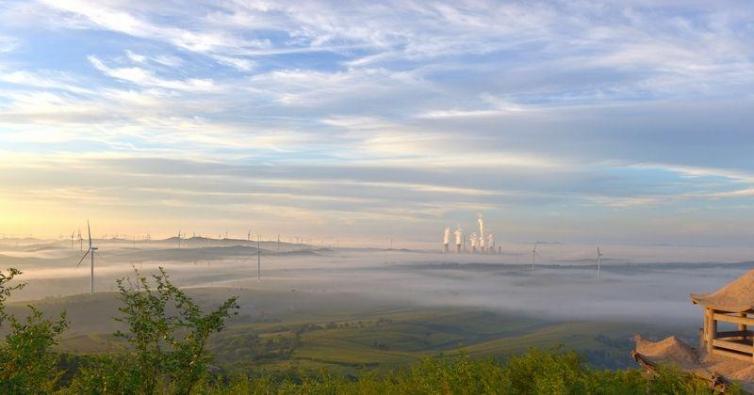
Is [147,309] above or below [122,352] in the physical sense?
above

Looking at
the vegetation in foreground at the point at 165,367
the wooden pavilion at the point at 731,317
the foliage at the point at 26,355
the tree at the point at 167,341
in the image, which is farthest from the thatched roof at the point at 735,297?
the foliage at the point at 26,355

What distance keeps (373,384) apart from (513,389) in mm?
9047

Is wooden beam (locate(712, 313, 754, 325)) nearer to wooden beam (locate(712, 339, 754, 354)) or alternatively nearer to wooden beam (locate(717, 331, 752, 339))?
wooden beam (locate(717, 331, 752, 339))

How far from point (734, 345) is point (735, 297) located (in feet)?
7.66

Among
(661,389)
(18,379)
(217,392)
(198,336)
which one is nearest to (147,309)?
(198,336)

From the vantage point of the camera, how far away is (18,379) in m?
25.4

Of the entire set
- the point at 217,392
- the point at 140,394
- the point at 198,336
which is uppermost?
the point at 198,336

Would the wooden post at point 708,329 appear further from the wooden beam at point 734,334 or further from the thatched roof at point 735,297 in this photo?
the wooden beam at point 734,334

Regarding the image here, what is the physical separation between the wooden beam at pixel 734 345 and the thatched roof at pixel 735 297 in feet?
4.75

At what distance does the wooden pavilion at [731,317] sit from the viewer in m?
30.0

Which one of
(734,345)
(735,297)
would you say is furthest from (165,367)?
(735,297)

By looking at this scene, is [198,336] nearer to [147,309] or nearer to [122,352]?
[147,309]

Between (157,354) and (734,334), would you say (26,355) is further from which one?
(734,334)

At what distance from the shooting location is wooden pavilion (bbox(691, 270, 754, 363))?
3002cm
